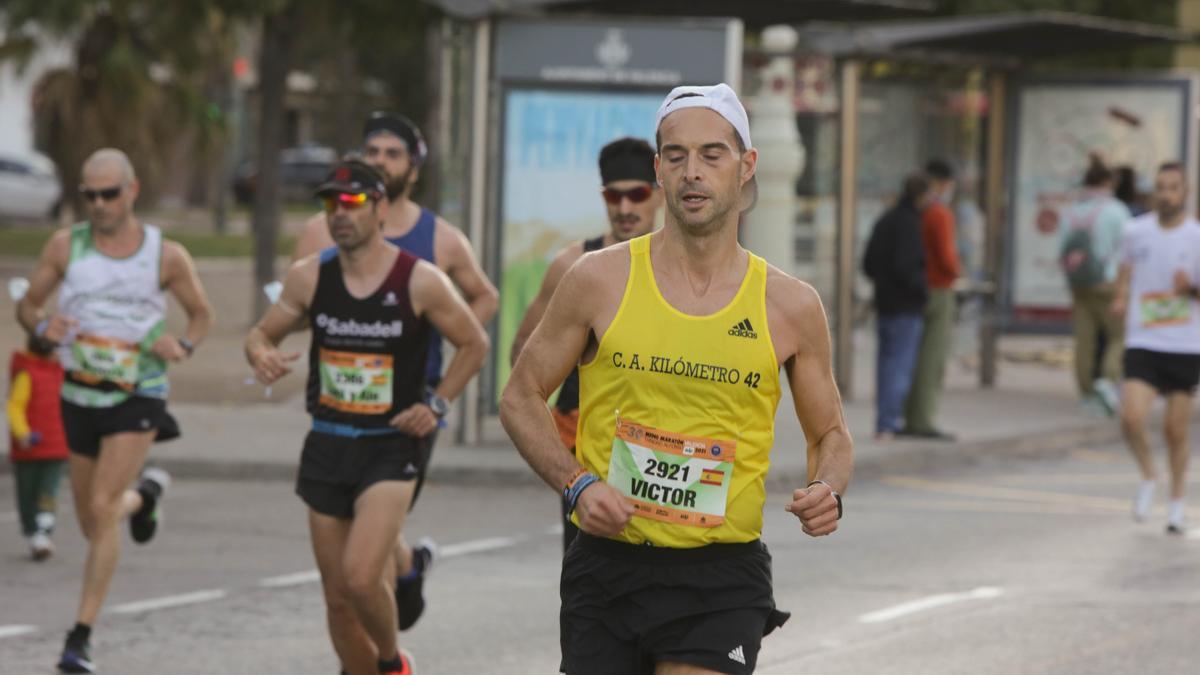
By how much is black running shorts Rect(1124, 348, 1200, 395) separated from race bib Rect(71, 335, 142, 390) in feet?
18.0

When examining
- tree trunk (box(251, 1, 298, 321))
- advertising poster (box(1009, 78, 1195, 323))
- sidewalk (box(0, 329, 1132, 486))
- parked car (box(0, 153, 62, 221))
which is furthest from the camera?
A: parked car (box(0, 153, 62, 221))

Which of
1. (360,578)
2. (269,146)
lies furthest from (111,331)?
(269,146)

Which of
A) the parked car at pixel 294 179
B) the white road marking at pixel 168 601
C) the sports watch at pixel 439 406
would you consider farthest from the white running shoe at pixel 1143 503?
the parked car at pixel 294 179

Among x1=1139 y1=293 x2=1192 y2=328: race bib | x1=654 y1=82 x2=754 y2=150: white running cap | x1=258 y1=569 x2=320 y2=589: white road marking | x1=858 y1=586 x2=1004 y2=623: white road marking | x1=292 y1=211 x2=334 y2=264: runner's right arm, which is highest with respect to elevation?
x1=654 y1=82 x2=754 y2=150: white running cap

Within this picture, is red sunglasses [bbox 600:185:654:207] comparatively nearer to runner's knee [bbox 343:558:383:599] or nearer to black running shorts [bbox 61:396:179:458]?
runner's knee [bbox 343:558:383:599]

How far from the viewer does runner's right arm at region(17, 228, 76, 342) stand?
9000 mm

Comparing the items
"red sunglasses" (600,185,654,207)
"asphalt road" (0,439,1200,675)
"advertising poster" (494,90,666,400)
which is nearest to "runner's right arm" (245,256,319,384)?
"red sunglasses" (600,185,654,207)

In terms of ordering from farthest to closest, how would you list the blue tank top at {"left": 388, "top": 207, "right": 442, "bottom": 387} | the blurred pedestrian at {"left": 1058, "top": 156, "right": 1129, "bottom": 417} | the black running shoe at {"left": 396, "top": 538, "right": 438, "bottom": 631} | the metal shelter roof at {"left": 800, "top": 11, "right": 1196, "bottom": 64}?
the blurred pedestrian at {"left": 1058, "top": 156, "right": 1129, "bottom": 417}
the metal shelter roof at {"left": 800, "top": 11, "right": 1196, "bottom": 64}
the blue tank top at {"left": 388, "top": 207, "right": 442, "bottom": 387}
the black running shoe at {"left": 396, "top": 538, "right": 438, "bottom": 631}

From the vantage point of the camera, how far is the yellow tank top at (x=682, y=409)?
16.2ft

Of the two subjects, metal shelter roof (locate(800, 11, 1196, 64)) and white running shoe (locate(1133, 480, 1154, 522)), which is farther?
metal shelter roof (locate(800, 11, 1196, 64))

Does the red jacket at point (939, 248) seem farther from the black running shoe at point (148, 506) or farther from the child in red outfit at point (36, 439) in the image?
the black running shoe at point (148, 506)

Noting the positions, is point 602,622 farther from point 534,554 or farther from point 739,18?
point 739,18

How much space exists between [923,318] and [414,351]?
9375 millimetres

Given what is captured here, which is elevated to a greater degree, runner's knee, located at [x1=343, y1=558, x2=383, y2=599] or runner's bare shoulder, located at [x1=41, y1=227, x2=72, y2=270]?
runner's bare shoulder, located at [x1=41, y1=227, x2=72, y2=270]
